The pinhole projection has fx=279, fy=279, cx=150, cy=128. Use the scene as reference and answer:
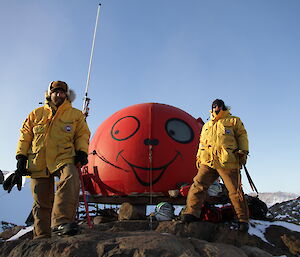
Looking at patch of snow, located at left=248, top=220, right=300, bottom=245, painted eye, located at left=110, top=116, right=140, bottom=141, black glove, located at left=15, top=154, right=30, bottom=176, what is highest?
painted eye, located at left=110, top=116, right=140, bottom=141

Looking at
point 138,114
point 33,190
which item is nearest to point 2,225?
point 138,114

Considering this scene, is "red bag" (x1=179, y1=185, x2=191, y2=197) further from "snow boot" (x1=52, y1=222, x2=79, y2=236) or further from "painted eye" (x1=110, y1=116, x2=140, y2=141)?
"snow boot" (x1=52, y1=222, x2=79, y2=236)

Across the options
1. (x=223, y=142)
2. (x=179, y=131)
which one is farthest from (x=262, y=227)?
(x=179, y=131)

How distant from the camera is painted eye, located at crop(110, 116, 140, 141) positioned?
21.2ft

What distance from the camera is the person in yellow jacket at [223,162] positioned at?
4547 mm

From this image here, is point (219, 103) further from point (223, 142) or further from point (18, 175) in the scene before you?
point (18, 175)

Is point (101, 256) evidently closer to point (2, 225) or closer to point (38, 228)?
point (38, 228)

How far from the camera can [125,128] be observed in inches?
260

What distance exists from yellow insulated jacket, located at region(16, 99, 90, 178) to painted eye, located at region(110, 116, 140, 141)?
253 cm

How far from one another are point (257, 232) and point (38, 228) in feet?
13.3

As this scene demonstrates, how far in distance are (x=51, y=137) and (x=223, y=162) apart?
109 inches

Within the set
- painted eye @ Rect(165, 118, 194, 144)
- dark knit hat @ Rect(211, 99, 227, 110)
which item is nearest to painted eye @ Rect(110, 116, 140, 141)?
painted eye @ Rect(165, 118, 194, 144)

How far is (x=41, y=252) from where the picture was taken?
8.65ft

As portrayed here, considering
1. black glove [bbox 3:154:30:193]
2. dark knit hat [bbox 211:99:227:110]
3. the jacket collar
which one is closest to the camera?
black glove [bbox 3:154:30:193]
